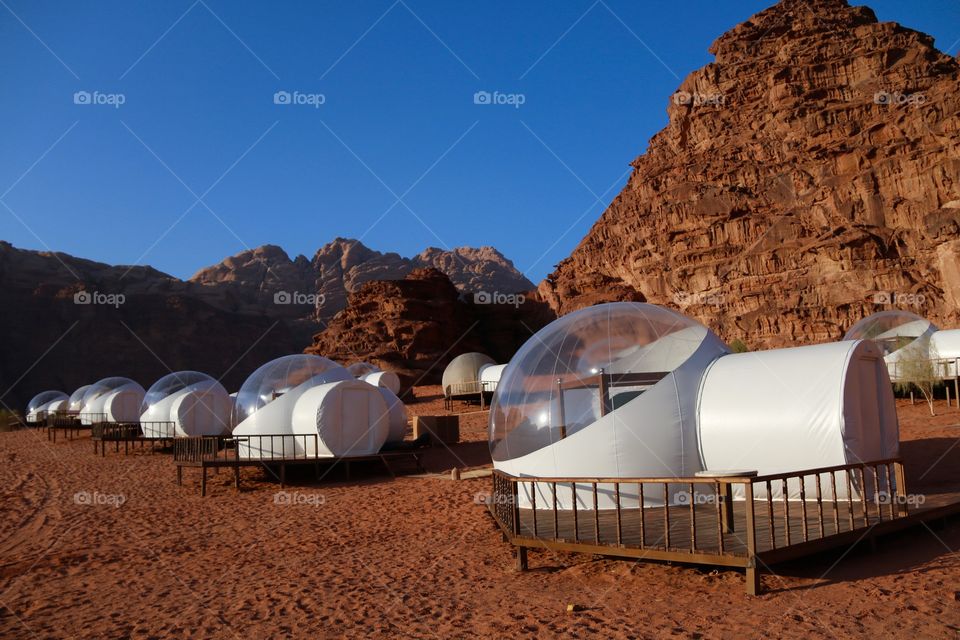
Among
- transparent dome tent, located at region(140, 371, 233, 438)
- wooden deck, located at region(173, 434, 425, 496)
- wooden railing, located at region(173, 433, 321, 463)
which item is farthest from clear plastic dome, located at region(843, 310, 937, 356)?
transparent dome tent, located at region(140, 371, 233, 438)

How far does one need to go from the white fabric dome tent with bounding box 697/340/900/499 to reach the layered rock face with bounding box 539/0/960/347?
33.4 m

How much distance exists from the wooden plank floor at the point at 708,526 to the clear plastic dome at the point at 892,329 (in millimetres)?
17607

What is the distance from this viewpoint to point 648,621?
650cm

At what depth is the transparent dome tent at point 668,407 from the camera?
32.3 ft

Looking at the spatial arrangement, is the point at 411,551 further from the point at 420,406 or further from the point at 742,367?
the point at 420,406

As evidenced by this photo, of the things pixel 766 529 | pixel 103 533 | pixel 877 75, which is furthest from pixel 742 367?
pixel 877 75

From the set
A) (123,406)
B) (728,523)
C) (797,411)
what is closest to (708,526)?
(728,523)

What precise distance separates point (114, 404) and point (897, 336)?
36204 millimetres

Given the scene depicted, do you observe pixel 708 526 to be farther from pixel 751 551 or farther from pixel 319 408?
pixel 319 408

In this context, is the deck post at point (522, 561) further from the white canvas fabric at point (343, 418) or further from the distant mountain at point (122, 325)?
the distant mountain at point (122, 325)

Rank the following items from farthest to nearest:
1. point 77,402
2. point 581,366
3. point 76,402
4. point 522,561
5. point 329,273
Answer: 1. point 329,273
2. point 76,402
3. point 77,402
4. point 581,366
5. point 522,561

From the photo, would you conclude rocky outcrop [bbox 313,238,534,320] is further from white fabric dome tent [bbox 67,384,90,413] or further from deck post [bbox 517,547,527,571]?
deck post [bbox 517,547,527,571]

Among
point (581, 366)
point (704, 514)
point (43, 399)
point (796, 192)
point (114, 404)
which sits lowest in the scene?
point (704, 514)

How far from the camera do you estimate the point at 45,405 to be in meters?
49.0
